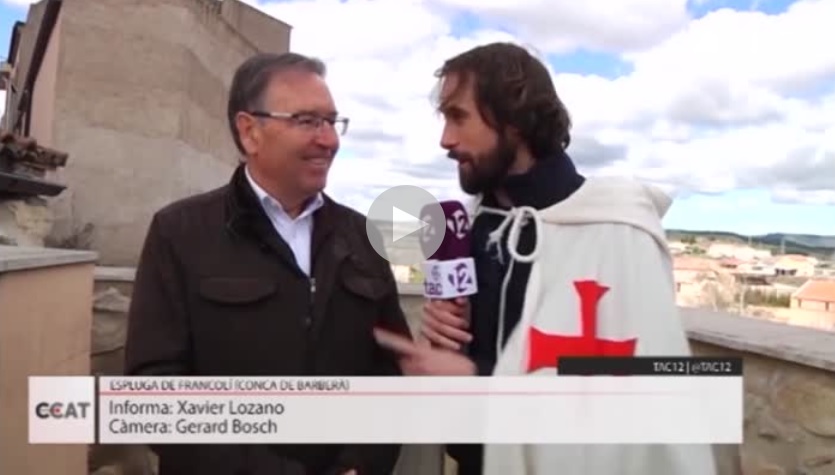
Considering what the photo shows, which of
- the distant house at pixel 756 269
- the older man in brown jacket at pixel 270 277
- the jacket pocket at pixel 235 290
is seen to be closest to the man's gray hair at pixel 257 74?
the older man in brown jacket at pixel 270 277

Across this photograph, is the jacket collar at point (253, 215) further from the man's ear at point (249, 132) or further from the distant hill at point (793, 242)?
the distant hill at point (793, 242)

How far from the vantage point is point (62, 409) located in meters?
0.72

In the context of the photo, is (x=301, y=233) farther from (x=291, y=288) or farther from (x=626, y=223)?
(x=626, y=223)

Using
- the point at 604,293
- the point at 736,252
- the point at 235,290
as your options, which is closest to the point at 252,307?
the point at 235,290

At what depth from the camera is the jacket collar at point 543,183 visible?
794 millimetres

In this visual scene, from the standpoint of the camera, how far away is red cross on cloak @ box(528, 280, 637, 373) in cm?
72

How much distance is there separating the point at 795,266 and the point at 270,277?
549mm

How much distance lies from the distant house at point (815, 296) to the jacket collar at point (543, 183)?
0.86ft

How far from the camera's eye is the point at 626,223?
0.75 metres

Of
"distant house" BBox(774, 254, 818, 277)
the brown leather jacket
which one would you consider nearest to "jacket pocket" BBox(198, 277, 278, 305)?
the brown leather jacket

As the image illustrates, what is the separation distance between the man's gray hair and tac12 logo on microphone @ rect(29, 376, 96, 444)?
297mm

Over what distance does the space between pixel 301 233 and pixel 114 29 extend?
294mm
